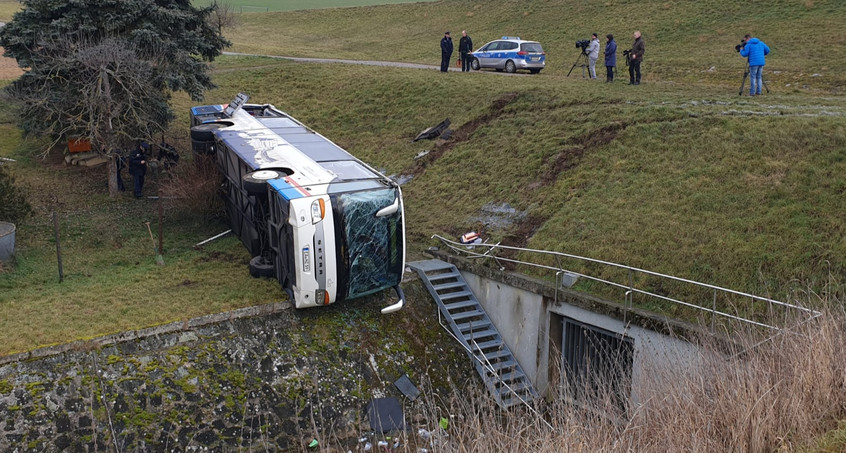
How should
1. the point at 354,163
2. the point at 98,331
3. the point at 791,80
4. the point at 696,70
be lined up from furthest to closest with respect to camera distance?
the point at 696,70 < the point at 791,80 < the point at 354,163 < the point at 98,331

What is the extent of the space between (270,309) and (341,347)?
4.78ft

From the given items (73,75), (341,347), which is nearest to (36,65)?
(73,75)

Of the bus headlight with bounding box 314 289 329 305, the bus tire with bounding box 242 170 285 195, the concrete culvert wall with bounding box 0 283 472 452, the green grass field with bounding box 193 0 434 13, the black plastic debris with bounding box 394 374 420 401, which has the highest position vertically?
the green grass field with bounding box 193 0 434 13

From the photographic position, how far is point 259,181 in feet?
43.4

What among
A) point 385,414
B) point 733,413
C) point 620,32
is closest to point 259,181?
point 385,414

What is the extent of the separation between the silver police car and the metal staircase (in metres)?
16.6

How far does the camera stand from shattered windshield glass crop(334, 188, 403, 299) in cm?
1247

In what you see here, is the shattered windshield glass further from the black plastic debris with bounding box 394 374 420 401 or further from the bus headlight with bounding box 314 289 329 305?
the black plastic debris with bounding box 394 374 420 401

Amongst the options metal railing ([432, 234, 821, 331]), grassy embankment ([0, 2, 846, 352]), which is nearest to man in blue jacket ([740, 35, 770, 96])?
grassy embankment ([0, 2, 846, 352])

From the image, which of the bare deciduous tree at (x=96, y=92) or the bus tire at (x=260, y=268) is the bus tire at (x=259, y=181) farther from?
the bare deciduous tree at (x=96, y=92)

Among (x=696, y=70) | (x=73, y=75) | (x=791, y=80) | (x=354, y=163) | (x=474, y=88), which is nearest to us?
(x=354, y=163)

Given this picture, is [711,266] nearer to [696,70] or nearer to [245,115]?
[245,115]

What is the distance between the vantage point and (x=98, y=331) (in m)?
11.6

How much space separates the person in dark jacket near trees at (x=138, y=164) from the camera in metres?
20.1
